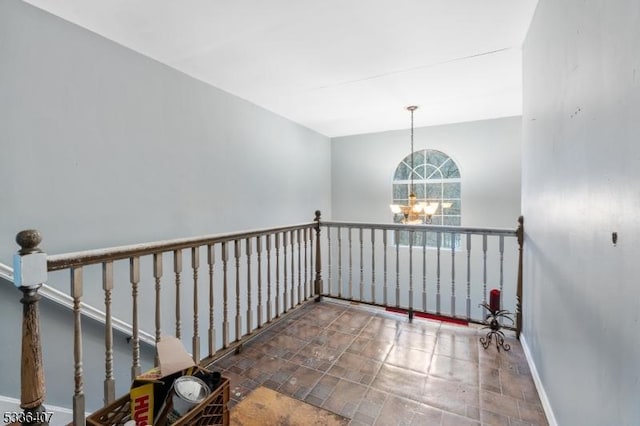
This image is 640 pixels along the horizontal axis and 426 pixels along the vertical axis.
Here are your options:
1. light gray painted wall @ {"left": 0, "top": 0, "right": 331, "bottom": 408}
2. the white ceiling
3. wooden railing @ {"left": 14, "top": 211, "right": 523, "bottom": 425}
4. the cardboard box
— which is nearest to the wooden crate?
the cardboard box

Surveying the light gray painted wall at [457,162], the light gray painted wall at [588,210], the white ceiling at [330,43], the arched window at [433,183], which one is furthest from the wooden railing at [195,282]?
the white ceiling at [330,43]

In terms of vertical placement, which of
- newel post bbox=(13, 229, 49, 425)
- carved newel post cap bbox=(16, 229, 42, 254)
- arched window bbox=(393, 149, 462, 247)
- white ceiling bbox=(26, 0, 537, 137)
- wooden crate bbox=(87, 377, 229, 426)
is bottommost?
wooden crate bbox=(87, 377, 229, 426)

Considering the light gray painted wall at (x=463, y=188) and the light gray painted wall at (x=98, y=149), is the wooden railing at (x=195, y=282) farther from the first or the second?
the light gray painted wall at (x=98, y=149)

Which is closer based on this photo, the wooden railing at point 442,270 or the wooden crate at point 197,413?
the wooden crate at point 197,413

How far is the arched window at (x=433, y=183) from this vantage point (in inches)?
200

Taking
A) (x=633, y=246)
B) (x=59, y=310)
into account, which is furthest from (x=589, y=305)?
(x=59, y=310)

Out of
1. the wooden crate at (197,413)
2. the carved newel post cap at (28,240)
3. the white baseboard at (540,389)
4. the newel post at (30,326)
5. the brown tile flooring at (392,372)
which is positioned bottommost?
the brown tile flooring at (392,372)

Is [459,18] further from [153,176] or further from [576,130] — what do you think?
[153,176]

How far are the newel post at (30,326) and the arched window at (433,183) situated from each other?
15.4 ft

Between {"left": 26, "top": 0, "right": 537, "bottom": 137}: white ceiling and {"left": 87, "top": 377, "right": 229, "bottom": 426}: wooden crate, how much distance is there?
224 cm

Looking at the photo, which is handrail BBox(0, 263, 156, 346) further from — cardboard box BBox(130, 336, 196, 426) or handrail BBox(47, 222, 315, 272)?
cardboard box BBox(130, 336, 196, 426)

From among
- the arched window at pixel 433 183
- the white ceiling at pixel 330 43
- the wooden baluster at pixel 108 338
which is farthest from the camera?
the arched window at pixel 433 183

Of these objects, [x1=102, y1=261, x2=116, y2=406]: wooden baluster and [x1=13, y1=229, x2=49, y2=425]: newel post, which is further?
[x1=102, y1=261, x2=116, y2=406]: wooden baluster

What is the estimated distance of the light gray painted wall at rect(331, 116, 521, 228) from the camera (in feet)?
15.1
